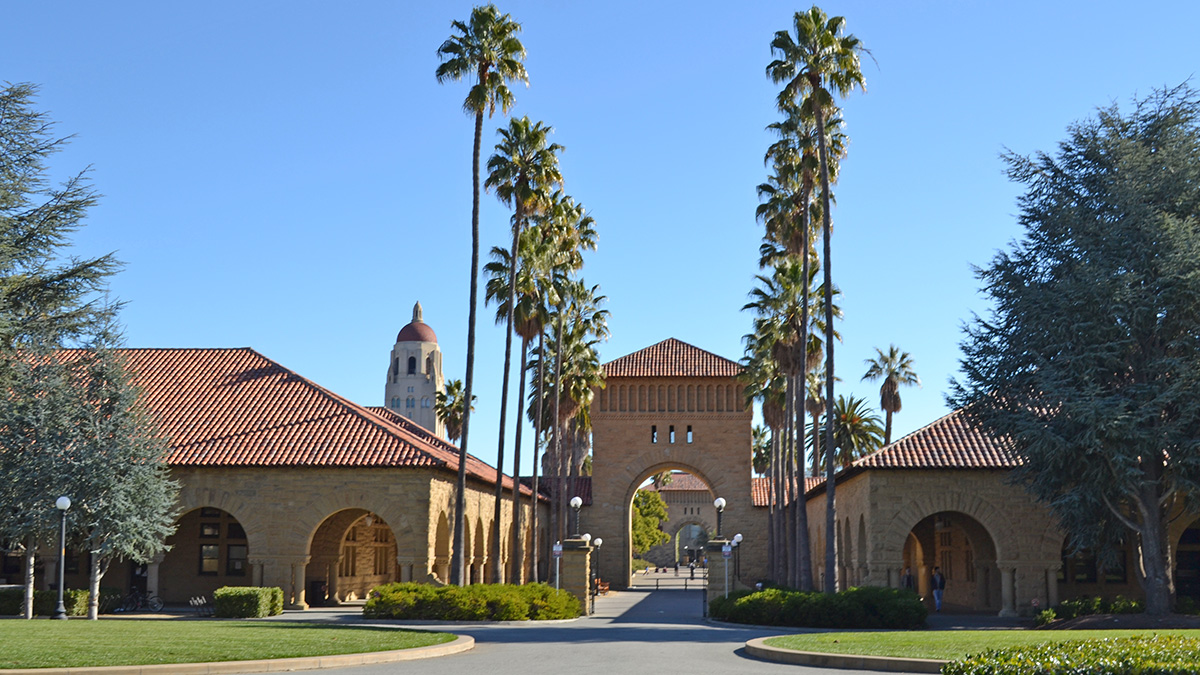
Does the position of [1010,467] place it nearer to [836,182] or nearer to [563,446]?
[836,182]

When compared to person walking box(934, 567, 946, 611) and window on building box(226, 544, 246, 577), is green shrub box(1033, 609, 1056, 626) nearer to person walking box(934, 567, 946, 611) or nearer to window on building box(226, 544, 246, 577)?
person walking box(934, 567, 946, 611)

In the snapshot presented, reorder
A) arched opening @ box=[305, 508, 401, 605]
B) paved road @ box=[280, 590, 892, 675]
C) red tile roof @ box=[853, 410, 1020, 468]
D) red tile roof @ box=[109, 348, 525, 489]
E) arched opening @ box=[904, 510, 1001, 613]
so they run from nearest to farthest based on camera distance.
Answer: paved road @ box=[280, 590, 892, 675], red tile roof @ box=[109, 348, 525, 489], red tile roof @ box=[853, 410, 1020, 468], arched opening @ box=[305, 508, 401, 605], arched opening @ box=[904, 510, 1001, 613]

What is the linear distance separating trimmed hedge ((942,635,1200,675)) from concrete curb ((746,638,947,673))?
2.79 metres

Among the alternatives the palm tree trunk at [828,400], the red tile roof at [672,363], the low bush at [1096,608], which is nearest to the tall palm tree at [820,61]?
the palm tree trunk at [828,400]

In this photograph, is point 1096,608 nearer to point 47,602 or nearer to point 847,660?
point 847,660

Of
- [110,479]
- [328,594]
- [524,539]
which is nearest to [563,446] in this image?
[524,539]

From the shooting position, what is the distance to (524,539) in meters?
51.5

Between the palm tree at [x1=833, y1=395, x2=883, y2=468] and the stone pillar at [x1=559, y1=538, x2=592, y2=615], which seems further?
the palm tree at [x1=833, y1=395, x2=883, y2=468]

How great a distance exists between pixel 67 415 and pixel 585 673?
19.0m

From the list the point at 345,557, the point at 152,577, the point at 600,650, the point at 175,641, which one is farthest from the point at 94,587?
the point at 600,650

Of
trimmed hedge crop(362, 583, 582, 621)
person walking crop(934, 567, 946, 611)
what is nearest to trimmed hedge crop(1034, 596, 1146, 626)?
person walking crop(934, 567, 946, 611)

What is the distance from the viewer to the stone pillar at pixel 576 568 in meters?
29.2

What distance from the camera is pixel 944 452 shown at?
3191 centimetres

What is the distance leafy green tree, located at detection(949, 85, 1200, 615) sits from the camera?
24.4 m
